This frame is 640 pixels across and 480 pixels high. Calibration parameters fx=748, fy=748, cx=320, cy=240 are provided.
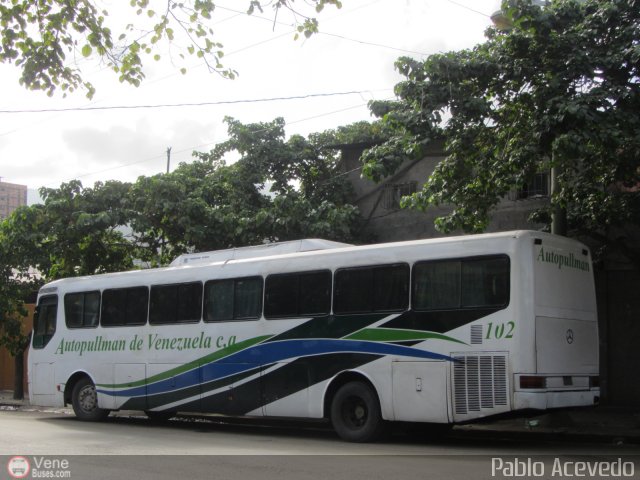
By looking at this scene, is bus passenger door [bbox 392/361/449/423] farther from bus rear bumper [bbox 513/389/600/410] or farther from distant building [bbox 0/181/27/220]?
distant building [bbox 0/181/27/220]

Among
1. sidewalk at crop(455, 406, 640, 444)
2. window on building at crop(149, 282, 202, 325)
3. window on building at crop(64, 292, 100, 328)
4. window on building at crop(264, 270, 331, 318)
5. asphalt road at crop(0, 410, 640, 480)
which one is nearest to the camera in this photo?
asphalt road at crop(0, 410, 640, 480)

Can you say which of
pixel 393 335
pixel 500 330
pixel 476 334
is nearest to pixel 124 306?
pixel 393 335

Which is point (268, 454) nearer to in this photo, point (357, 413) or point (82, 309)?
point (357, 413)

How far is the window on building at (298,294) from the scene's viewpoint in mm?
12047

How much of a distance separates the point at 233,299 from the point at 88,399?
471cm

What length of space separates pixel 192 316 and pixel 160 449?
11.7ft

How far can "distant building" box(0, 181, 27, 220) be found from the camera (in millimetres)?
55341

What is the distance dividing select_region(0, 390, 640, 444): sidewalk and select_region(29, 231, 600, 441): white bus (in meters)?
1.12

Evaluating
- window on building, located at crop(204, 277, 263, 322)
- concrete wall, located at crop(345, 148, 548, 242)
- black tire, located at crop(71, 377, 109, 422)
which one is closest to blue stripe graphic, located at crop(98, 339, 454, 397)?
window on building, located at crop(204, 277, 263, 322)

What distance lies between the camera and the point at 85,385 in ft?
52.0

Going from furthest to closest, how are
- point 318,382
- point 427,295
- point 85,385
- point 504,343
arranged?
point 85,385
point 318,382
point 427,295
point 504,343

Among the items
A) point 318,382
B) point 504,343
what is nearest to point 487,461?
point 504,343

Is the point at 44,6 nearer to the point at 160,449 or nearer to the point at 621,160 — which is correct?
the point at 160,449

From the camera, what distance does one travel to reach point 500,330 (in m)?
10.1
